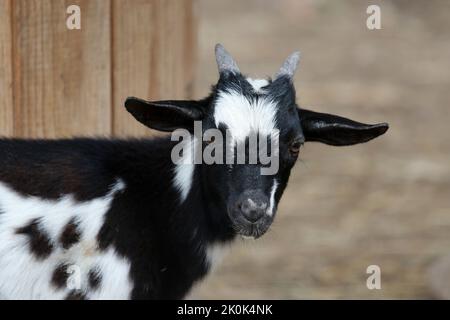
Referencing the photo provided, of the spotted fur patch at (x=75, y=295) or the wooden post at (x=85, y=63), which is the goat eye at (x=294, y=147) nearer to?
the spotted fur patch at (x=75, y=295)

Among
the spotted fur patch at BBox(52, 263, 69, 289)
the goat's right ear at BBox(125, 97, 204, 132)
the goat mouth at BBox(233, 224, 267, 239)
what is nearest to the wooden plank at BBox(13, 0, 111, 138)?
the goat's right ear at BBox(125, 97, 204, 132)

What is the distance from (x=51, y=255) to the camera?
4.96 meters

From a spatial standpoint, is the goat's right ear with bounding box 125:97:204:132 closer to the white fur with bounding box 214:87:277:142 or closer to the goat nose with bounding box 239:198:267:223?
the white fur with bounding box 214:87:277:142

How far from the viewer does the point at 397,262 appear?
340 inches

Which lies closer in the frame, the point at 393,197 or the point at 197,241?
the point at 197,241

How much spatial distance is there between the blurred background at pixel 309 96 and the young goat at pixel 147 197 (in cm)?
52

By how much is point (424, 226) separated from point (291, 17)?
5.82m

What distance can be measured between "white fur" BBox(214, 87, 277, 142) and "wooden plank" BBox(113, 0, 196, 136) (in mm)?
984

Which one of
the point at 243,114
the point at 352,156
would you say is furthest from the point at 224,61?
the point at 352,156

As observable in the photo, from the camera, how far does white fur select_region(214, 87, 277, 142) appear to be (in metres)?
5.04

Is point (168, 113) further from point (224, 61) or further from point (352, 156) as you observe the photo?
point (352, 156)
